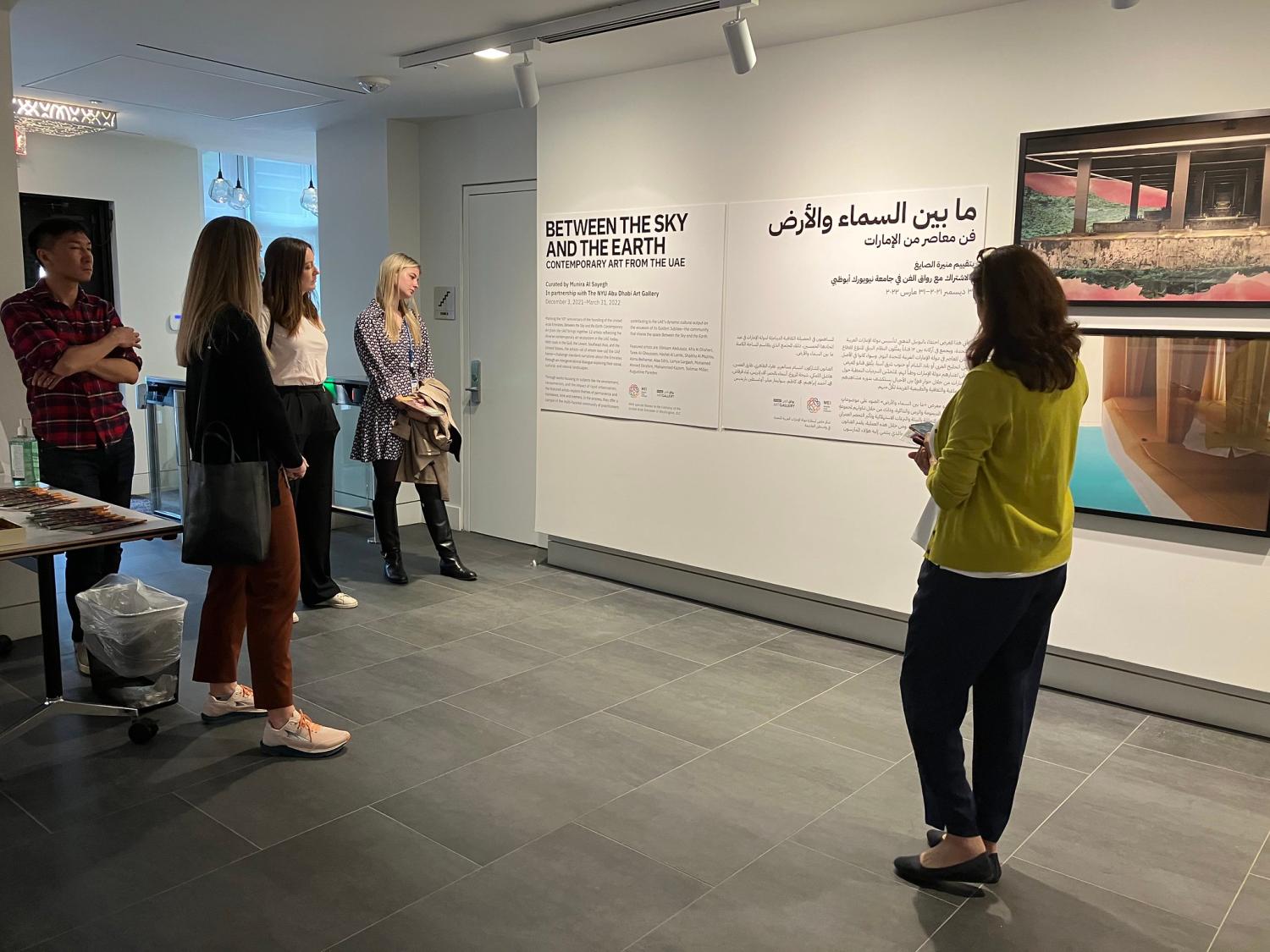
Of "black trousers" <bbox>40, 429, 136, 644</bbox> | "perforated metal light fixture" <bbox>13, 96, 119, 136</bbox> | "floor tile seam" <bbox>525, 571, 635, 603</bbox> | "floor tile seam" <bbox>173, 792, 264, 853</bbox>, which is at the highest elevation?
"perforated metal light fixture" <bbox>13, 96, 119, 136</bbox>

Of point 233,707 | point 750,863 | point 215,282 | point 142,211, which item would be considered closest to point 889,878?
point 750,863

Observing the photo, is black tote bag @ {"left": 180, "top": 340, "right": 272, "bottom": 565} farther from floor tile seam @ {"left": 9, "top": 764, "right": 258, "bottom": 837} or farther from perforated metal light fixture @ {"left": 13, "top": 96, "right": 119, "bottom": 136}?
perforated metal light fixture @ {"left": 13, "top": 96, "right": 119, "bottom": 136}

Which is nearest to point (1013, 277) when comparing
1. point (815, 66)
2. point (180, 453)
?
point (815, 66)

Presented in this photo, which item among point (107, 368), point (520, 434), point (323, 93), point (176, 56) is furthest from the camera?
point (520, 434)

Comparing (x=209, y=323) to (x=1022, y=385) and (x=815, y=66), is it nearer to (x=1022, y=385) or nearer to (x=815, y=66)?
(x=1022, y=385)

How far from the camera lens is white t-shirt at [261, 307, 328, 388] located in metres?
4.29

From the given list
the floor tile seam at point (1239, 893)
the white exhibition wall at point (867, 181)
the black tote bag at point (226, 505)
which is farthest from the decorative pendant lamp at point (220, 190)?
the floor tile seam at point (1239, 893)

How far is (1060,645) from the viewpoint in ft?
12.7

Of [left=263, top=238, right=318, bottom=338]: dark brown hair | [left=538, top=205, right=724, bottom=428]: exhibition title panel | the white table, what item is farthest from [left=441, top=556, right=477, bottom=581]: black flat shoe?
the white table

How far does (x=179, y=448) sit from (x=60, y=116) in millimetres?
2096

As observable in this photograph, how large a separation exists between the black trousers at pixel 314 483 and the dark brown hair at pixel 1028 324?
122 inches

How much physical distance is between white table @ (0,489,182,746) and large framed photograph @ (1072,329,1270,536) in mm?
3193

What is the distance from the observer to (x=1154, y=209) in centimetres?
344

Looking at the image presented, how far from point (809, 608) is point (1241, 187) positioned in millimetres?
2394
